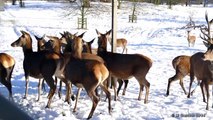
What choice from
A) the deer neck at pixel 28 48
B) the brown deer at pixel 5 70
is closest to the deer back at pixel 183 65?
the deer neck at pixel 28 48

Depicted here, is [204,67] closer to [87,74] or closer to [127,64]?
[127,64]

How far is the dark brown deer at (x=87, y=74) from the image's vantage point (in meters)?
8.57

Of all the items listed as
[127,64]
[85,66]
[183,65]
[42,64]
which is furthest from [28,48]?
[183,65]

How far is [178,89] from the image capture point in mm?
12016

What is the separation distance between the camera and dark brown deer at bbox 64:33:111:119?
857 cm

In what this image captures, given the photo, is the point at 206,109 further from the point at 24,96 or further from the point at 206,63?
the point at 24,96

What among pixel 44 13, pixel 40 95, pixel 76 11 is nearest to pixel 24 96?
pixel 40 95

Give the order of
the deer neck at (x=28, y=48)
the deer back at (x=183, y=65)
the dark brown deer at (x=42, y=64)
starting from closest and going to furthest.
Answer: the dark brown deer at (x=42, y=64)
the deer neck at (x=28, y=48)
the deer back at (x=183, y=65)

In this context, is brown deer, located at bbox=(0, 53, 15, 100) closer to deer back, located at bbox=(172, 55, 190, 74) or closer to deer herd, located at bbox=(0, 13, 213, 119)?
deer herd, located at bbox=(0, 13, 213, 119)

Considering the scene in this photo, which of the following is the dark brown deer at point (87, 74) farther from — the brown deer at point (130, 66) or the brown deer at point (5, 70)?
the brown deer at point (5, 70)

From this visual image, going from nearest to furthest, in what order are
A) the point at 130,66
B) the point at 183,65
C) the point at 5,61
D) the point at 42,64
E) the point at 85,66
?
1. the point at 85,66
2. the point at 42,64
3. the point at 130,66
4. the point at 5,61
5. the point at 183,65

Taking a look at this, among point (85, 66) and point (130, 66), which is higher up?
point (85, 66)

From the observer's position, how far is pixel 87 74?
868 cm

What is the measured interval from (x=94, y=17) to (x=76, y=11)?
2579 millimetres
